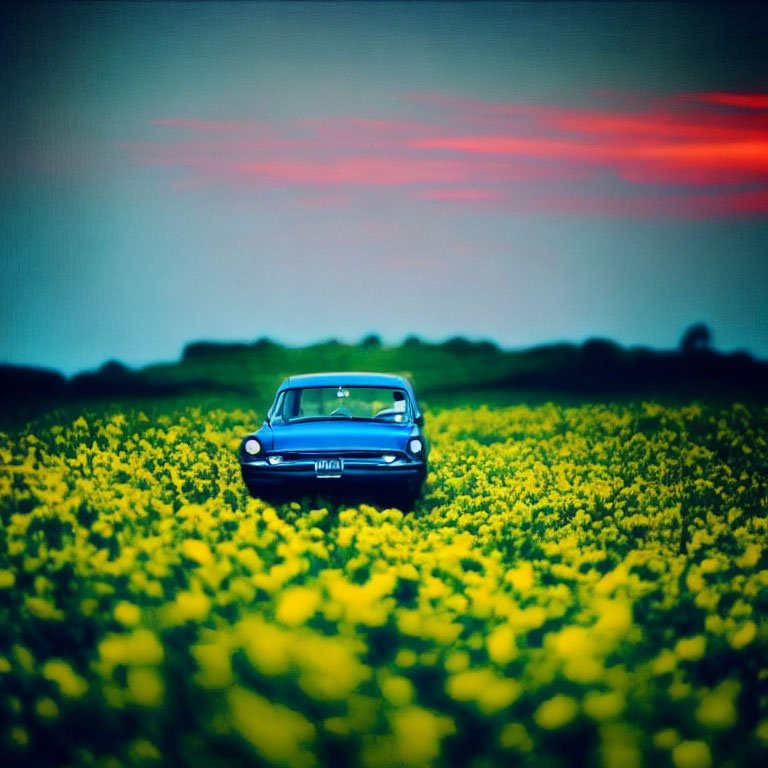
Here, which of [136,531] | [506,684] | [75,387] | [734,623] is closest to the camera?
[506,684]

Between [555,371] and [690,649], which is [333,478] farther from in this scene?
[555,371]

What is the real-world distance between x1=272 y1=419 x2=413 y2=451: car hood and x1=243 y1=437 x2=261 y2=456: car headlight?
0.18 metres

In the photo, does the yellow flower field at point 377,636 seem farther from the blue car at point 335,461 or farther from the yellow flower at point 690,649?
the blue car at point 335,461

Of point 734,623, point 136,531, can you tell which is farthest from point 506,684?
point 136,531

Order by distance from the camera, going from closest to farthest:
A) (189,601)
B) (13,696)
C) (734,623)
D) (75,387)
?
(189,601), (13,696), (734,623), (75,387)

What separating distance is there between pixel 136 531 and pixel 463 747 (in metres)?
4.74

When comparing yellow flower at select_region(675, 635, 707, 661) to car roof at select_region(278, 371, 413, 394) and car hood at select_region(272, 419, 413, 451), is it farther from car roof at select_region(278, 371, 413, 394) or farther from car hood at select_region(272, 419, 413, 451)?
car roof at select_region(278, 371, 413, 394)

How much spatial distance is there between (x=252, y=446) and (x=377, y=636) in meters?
5.31

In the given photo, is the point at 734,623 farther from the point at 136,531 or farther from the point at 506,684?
the point at 136,531

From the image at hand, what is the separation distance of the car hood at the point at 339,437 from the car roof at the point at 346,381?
0.97m

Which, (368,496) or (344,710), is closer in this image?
(344,710)

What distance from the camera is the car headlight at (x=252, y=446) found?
1025cm

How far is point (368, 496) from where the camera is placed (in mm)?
10406

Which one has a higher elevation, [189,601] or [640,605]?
[189,601]
